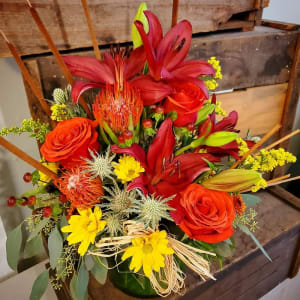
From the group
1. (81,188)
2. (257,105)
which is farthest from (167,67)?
(257,105)

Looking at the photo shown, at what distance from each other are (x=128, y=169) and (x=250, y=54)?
0.65 m

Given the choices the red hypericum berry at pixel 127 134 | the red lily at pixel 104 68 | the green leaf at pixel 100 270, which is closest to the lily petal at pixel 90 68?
the red lily at pixel 104 68

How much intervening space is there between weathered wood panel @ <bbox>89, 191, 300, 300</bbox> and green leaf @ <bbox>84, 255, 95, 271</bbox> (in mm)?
202

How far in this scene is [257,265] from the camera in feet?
2.93

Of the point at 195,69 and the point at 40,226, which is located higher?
the point at 195,69

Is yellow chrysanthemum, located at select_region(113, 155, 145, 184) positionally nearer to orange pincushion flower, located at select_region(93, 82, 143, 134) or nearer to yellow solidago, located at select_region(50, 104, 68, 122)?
orange pincushion flower, located at select_region(93, 82, 143, 134)

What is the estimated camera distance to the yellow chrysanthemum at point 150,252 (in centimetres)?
47

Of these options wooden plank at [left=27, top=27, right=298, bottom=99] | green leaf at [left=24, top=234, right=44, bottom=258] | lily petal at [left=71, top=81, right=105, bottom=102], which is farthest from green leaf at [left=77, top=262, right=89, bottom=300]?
wooden plank at [left=27, top=27, right=298, bottom=99]

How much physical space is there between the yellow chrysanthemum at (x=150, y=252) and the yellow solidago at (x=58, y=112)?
0.89 ft

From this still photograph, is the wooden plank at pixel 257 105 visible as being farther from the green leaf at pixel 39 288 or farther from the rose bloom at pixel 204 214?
the green leaf at pixel 39 288

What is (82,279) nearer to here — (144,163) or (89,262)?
(89,262)

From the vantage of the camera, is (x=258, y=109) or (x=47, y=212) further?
(x=258, y=109)

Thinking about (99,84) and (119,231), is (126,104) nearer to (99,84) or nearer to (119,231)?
Answer: (99,84)

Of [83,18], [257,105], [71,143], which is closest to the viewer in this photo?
[71,143]
